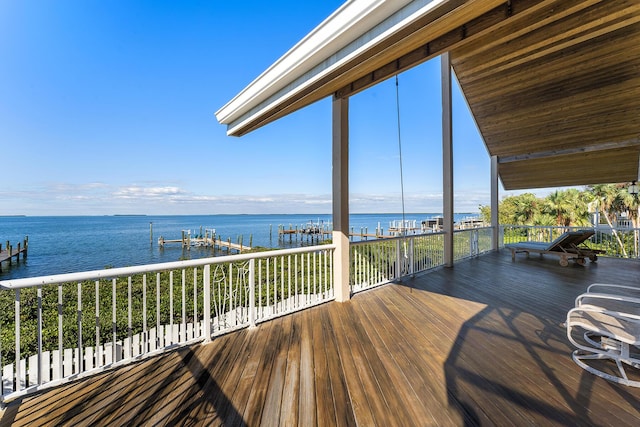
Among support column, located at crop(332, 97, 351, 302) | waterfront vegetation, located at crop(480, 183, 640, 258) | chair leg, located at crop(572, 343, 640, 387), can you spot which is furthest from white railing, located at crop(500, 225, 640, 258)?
support column, located at crop(332, 97, 351, 302)

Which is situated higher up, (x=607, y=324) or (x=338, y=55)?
(x=338, y=55)

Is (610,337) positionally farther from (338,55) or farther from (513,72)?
(513,72)

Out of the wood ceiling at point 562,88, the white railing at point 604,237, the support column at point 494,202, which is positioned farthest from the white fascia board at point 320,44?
the white railing at point 604,237

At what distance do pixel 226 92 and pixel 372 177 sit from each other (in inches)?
411

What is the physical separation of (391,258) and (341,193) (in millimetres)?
2061

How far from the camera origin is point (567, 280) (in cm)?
495

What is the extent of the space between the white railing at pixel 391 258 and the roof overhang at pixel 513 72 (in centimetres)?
265

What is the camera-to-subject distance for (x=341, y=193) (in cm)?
375

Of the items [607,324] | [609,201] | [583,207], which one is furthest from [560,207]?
[607,324]

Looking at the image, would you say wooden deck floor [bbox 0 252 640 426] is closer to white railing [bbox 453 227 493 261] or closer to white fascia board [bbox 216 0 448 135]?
white fascia board [bbox 216 0 448 135]

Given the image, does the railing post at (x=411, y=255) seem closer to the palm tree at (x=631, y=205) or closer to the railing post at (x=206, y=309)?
the railing post at (x=206, y=309)

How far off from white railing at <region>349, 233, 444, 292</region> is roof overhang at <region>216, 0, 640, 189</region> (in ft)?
8.69

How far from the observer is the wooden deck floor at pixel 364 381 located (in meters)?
1.64

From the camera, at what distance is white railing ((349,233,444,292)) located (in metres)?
4.48
